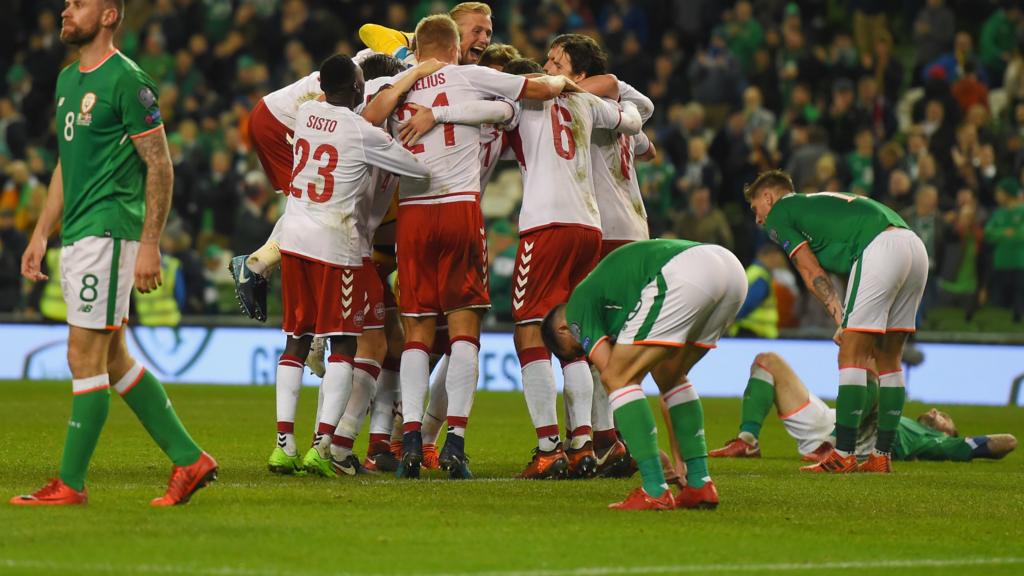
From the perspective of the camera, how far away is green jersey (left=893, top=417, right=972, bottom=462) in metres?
11.9

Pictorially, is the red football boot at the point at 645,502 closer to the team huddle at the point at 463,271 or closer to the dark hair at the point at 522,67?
the team huddle at the point at 463,271

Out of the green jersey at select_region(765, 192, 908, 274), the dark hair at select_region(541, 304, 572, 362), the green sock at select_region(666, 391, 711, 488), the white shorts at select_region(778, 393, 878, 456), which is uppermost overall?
the green jersey at select_region(765, 192, 908, 274)

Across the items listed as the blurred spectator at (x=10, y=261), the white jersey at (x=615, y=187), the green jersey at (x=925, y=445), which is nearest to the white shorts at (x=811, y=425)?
the green jersey at (x=925, y=445)

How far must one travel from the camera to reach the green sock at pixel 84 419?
24.3 ft

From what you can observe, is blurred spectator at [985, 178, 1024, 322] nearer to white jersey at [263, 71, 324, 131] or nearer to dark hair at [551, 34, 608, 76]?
dark hair at [551, 34, 608, 76]

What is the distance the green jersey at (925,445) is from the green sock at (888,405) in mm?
845

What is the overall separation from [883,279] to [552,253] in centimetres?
245

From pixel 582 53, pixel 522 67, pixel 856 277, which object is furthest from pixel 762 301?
pixel 522 67

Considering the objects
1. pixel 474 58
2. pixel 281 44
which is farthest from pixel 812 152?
pixel 474 58

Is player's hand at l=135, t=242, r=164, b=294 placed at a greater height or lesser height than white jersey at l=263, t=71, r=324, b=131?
lesser

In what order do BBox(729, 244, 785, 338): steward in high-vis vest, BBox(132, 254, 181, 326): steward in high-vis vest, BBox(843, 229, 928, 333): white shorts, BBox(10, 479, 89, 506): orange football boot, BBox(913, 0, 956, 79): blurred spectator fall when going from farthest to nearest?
1. BBox(913, 0, 956, 79): blurred spectator
2. BBox(132, 254, 181, 326): steward in high-vis vest
3. BBox(729, 244, 785, 338): steward in high-vis vest
4. BBox(843, 229, 928, 333): white shorts
5. BBox(10, 479, 89, 506): orange football boot

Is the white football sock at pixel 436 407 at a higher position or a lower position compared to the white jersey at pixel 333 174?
lower

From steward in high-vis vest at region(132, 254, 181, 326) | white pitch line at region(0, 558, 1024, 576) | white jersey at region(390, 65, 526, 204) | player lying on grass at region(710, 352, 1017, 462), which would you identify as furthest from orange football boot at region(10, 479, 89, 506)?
steward in high-vis vest at region(132, 254, 181, 326)

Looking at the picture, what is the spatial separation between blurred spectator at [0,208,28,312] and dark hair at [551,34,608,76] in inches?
508
